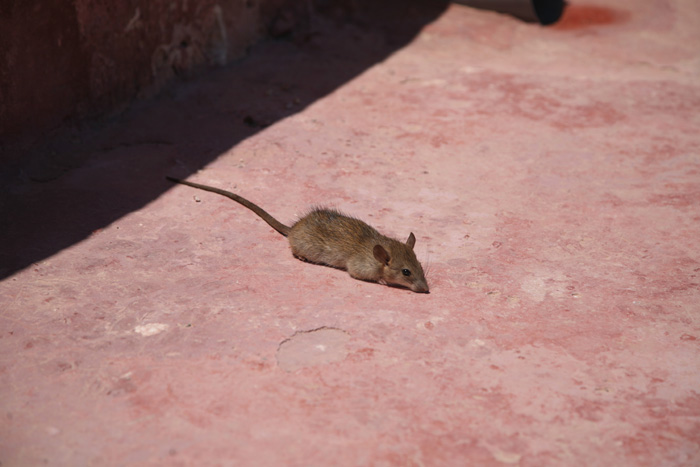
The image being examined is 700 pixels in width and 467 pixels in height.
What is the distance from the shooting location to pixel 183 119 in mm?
6910

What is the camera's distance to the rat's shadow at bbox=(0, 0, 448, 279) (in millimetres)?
5034

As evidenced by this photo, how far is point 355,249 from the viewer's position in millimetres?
4590

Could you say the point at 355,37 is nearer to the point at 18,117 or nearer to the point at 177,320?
the point at 18,117

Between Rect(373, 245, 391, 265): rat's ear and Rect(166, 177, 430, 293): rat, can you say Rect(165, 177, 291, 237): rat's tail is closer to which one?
Rect(166, 177, 430, 293): rat

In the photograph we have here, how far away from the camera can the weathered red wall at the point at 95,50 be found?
5.52 m

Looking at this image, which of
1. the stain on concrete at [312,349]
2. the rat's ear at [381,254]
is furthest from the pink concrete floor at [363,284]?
the rat's ear at [381,254]

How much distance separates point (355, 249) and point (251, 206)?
1105 millimetres

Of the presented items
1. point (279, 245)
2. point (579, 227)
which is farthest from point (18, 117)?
point (579, 227)

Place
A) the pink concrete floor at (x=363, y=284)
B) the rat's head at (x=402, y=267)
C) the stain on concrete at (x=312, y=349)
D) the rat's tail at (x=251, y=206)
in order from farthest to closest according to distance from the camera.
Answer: the rat's tail at (x=251, y=206), the rat's head at (x=402, y=267), the stain on concrete at (x=312, y=349), the pink concrete floor at (x=363, y=284)

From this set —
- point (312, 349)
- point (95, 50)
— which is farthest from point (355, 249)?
point (95, 50)

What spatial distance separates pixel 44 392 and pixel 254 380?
1015 millimetres

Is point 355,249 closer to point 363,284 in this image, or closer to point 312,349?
point 363,284

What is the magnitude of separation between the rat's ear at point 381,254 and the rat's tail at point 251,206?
84 centimetres

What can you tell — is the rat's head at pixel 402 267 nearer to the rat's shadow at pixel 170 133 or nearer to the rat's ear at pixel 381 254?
the rat's ear at pixel 381 254
